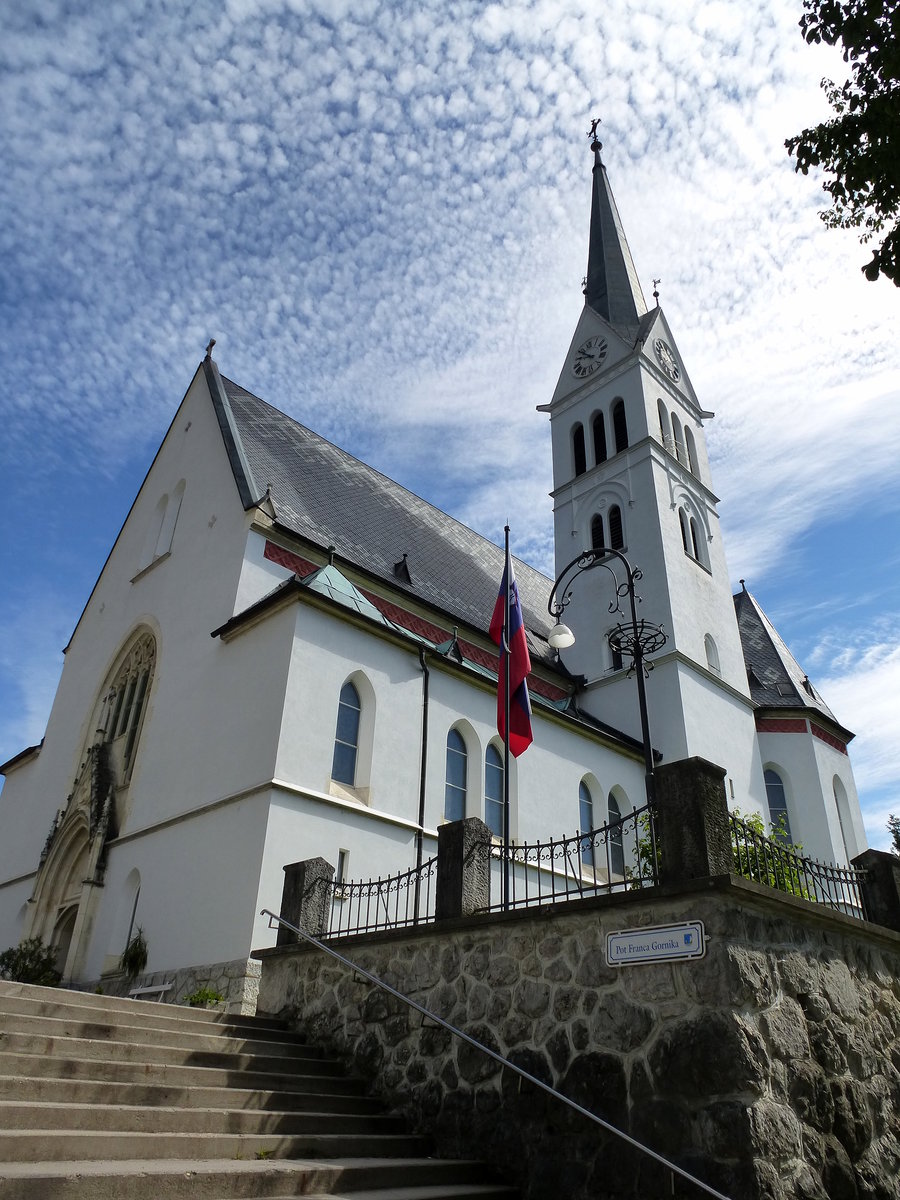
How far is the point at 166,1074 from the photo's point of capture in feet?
23.4

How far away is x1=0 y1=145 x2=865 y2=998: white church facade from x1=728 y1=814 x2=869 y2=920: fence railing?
7.81 metres

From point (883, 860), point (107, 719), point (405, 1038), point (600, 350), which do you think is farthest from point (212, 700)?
point (600, 350)

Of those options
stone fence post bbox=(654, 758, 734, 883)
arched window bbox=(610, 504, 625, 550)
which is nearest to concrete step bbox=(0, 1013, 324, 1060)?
stone fence post bbox=(654, 758, 734, 883)

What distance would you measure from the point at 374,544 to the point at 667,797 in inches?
625

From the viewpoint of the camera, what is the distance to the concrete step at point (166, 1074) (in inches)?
258

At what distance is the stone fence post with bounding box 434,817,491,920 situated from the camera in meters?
8.37

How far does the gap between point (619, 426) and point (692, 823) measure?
2562cm

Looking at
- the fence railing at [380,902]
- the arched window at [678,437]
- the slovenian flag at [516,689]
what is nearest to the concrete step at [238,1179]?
the fence railing at [380,902]

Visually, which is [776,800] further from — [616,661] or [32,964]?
[32,964]

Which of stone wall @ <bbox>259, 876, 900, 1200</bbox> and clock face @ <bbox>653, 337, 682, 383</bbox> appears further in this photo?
clock face @ <bbox>653, 337, 682, 383</bbox>

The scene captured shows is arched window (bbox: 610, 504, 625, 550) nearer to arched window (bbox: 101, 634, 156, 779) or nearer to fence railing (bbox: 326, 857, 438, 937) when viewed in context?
arched window (bbox: 101, 634, 156, 779)

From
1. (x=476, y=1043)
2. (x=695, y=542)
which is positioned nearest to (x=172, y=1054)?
(x=476, y=1043)

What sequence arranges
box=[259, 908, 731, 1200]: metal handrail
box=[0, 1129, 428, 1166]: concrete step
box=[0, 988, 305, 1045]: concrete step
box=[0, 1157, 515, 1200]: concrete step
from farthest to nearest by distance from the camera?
box=[0, 988, 305, 1045]: concrete step, box=[259, 908, 731, 1200]: metal handrail, box=[0, 1129, 428, 1166]: concrete step, box=[0, 1157, 515, 1200]: concrete step

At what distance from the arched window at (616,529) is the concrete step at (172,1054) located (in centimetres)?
2164
